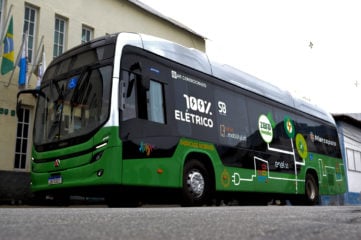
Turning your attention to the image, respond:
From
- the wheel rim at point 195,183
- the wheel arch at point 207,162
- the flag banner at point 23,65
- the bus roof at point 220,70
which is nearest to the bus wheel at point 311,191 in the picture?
the bus roof at point 220,70

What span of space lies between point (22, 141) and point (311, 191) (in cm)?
898

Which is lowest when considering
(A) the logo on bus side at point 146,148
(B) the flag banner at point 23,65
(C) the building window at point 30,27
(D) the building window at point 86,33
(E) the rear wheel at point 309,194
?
(E) the rear wheel at point 309,194

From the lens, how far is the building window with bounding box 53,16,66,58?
1627 cm

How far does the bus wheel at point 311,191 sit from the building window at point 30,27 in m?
9.67

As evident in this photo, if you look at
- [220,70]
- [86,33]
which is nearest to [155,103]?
[220,70]

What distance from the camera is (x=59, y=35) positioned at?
1641cm

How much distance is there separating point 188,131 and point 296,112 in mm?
5785

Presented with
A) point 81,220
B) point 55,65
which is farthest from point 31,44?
point 81,220

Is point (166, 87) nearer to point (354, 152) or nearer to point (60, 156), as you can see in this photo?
point (60, 156)

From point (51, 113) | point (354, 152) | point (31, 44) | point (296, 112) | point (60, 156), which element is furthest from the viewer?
point (354, 152)

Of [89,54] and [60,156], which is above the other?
[89,54]

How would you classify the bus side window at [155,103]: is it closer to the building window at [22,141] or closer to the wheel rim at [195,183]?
Answer: the wheel rim at [195,183]

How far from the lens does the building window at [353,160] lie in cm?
3122

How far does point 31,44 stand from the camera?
50.8ft
